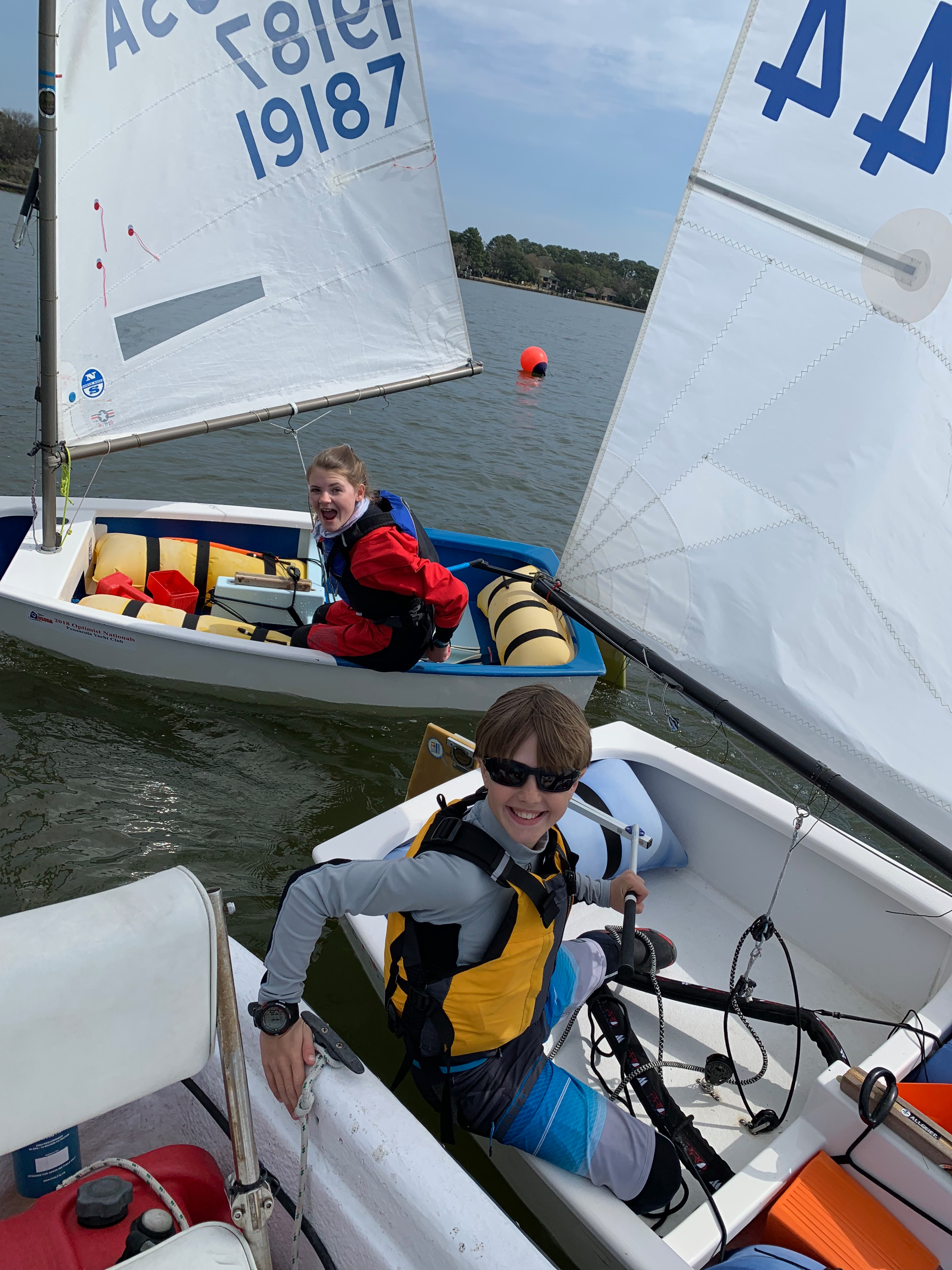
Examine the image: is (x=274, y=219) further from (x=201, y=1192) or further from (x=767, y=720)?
(x=201, y=1192)

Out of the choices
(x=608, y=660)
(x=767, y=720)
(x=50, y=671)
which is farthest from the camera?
(x=608, y=660)

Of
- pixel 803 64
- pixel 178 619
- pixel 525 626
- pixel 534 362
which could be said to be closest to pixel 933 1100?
pixel 803 64

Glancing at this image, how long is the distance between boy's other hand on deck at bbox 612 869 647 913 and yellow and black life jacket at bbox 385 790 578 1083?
0.28 metres

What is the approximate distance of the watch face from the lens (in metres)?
1.45

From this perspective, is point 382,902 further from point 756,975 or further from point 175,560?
point 175,560

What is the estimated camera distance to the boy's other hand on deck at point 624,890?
2.01 metres

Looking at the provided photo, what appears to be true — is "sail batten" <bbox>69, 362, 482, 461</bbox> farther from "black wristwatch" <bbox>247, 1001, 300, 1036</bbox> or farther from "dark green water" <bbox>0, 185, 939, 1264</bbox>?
"black wristwatch" <bbox>247, 1001, 300, 1036</bbox>

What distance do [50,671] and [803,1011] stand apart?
378 centimetres

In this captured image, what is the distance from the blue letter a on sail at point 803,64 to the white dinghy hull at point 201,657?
2.59 meters

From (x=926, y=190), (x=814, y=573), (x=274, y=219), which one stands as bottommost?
(x=814, y=573)

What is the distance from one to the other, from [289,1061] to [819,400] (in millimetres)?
1795

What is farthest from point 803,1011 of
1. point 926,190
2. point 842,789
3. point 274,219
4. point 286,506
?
Answer: point 286,506

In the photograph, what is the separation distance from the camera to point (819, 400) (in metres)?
2.00

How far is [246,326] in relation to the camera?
4406 mm
